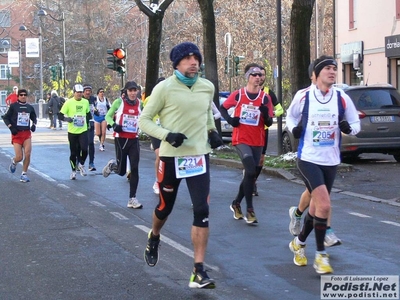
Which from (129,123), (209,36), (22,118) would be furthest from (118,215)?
(209,36)

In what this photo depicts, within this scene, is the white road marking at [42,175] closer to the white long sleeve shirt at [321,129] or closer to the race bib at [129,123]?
the race bib at [129,123]

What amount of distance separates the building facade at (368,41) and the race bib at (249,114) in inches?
862

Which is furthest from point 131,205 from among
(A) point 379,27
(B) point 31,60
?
(B) point 31,60

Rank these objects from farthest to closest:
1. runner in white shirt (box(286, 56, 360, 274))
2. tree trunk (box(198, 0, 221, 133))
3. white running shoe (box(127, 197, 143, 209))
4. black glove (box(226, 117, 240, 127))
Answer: tree trunk (box(198, 0, 221, 133)) → white running shoe (box(127, 197, 143, 209)) → black glove (box(226, 117, 240, 127)) → runner in white shirt (box(286, 56, 360, 274))

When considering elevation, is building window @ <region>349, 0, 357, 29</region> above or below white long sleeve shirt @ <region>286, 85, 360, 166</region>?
above

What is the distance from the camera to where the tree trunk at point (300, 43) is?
58.1 ft

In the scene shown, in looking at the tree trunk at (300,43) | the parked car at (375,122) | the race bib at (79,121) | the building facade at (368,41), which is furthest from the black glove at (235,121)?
the building facade at (368,41)

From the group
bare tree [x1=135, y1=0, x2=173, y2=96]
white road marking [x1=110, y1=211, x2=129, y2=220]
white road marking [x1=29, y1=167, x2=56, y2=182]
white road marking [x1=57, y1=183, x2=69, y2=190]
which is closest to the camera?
white road marking [x1=110, y1=211, x2=129, y2=220]

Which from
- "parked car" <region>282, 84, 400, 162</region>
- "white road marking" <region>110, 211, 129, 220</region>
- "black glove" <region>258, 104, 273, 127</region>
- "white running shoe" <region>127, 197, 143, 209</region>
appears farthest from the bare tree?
"black glove" <region>258, 104, 273, 127</region>

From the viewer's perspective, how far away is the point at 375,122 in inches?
717

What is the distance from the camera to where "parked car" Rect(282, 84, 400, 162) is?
18094 millimetres

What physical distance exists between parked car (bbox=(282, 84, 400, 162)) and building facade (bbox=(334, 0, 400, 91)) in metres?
13.7

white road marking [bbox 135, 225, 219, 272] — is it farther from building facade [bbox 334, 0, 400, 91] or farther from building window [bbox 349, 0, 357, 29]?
building window [bbox 349, 0, 357, 29]

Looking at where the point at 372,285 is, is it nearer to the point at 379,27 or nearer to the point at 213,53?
the point at 213,53
